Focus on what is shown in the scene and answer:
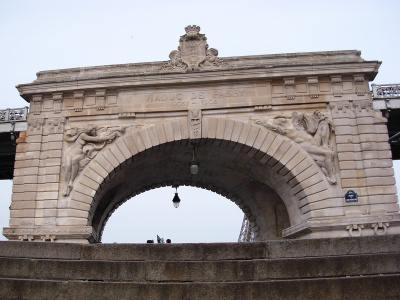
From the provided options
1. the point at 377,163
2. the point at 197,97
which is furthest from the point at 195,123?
the point at 377,163

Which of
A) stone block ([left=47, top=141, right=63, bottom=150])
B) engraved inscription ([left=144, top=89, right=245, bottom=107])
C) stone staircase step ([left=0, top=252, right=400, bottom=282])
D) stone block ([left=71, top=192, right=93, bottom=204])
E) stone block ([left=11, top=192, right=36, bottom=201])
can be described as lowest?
stone staircase step ([left=0, top=252, right=400, bottom=282])

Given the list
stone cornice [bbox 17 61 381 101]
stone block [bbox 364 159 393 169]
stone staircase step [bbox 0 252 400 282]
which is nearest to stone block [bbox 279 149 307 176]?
stone block [bbox 364 159 393 169]

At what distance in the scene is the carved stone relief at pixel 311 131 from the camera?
16.0 m

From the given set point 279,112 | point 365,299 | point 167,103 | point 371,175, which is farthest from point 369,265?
point 167,103

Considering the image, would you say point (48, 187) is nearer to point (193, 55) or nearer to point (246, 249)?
point (193, 55)

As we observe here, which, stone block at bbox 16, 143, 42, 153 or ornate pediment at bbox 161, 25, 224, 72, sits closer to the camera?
stone block at bbox 16, 143, 42, 153

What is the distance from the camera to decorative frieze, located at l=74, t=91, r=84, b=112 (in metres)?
17.3

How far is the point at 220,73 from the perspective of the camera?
1708cm

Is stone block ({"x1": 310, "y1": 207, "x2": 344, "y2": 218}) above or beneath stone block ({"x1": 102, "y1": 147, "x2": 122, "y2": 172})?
beneath

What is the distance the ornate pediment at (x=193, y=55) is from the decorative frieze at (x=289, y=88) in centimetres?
256

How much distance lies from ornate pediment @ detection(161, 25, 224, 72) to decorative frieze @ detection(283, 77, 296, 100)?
256cm

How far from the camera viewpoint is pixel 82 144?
16.7 m

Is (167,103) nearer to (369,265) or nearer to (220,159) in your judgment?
(220,159)

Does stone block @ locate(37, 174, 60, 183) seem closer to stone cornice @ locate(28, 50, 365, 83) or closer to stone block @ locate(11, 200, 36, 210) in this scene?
stone block @ locate(11, 200, 36, 210)
